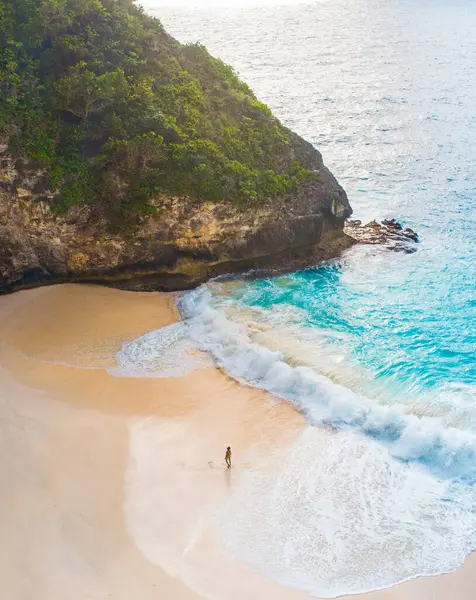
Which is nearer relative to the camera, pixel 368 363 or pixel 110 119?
pixel 368 363

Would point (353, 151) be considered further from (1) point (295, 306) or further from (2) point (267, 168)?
(1) point (295, 306)

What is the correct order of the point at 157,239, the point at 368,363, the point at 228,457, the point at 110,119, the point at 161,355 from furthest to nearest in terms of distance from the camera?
the point at 157,239, the point at 110,119, the point at 161,355, the point at 368,363, the point at 228,457

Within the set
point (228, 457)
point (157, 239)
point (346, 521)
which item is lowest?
point (346, 521)

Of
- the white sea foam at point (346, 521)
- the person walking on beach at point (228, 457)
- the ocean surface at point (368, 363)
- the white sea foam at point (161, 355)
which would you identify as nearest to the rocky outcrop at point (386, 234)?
the ocean surface at point (368, 363)

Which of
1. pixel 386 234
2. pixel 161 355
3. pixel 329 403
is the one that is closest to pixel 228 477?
pixel 329 403

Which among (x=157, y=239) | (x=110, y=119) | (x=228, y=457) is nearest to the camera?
(x=228, y=457)

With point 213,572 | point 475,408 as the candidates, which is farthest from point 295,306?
→ point 213,572

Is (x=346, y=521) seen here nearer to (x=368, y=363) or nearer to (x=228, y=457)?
(x=228, y=457)

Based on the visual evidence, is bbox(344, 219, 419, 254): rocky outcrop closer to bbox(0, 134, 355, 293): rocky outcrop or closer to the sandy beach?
bbox(0, 134, 355, 293): rocky outcrop
